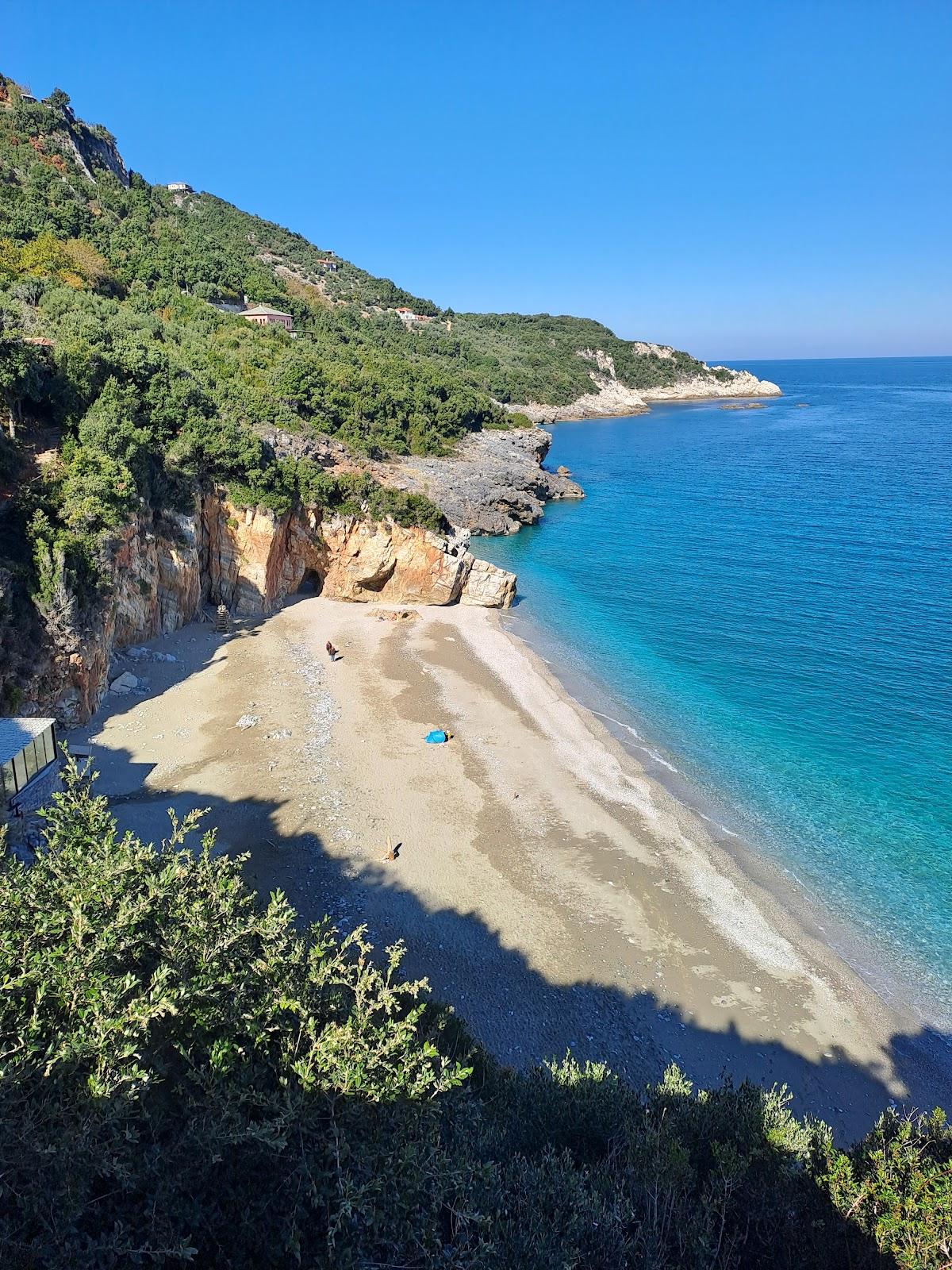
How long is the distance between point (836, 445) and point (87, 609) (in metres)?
83.3

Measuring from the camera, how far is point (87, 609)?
1852cm

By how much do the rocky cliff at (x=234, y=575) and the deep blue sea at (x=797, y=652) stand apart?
4985 millimetres

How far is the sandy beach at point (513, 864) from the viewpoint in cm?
1191

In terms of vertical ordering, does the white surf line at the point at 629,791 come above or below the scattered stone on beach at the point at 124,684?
below

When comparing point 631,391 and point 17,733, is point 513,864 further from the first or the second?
point 631,391

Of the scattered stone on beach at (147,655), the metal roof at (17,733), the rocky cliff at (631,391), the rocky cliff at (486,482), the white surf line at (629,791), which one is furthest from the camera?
the rocky cliff at (631,391)

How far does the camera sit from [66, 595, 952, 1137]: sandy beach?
11.9 m

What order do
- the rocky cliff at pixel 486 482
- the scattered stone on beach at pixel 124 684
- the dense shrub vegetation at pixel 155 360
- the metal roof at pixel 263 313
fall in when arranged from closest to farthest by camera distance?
the dense shrub vegetation at pixel 155 360 < the scattered stone on beach at pixel 124 684 < the rocky cliff at pixel 486 482 < the metal roof at pixel 263 313

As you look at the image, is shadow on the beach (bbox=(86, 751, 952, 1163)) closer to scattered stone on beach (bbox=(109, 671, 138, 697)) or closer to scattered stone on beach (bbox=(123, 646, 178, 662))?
scattered stone on beach (bbox=(109, 671, 138, 697))

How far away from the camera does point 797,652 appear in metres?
27.1

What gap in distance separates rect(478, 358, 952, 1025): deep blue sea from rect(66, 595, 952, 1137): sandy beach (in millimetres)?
1729

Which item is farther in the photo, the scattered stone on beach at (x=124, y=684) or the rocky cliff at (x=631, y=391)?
the rocky cliff at (x=631, y=391)

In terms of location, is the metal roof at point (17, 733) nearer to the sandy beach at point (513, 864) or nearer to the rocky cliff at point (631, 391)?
the sandy beach at point (513, 864)

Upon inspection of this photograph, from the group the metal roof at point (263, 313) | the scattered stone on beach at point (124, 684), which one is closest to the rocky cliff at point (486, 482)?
the metal roof at point (263, 313)
